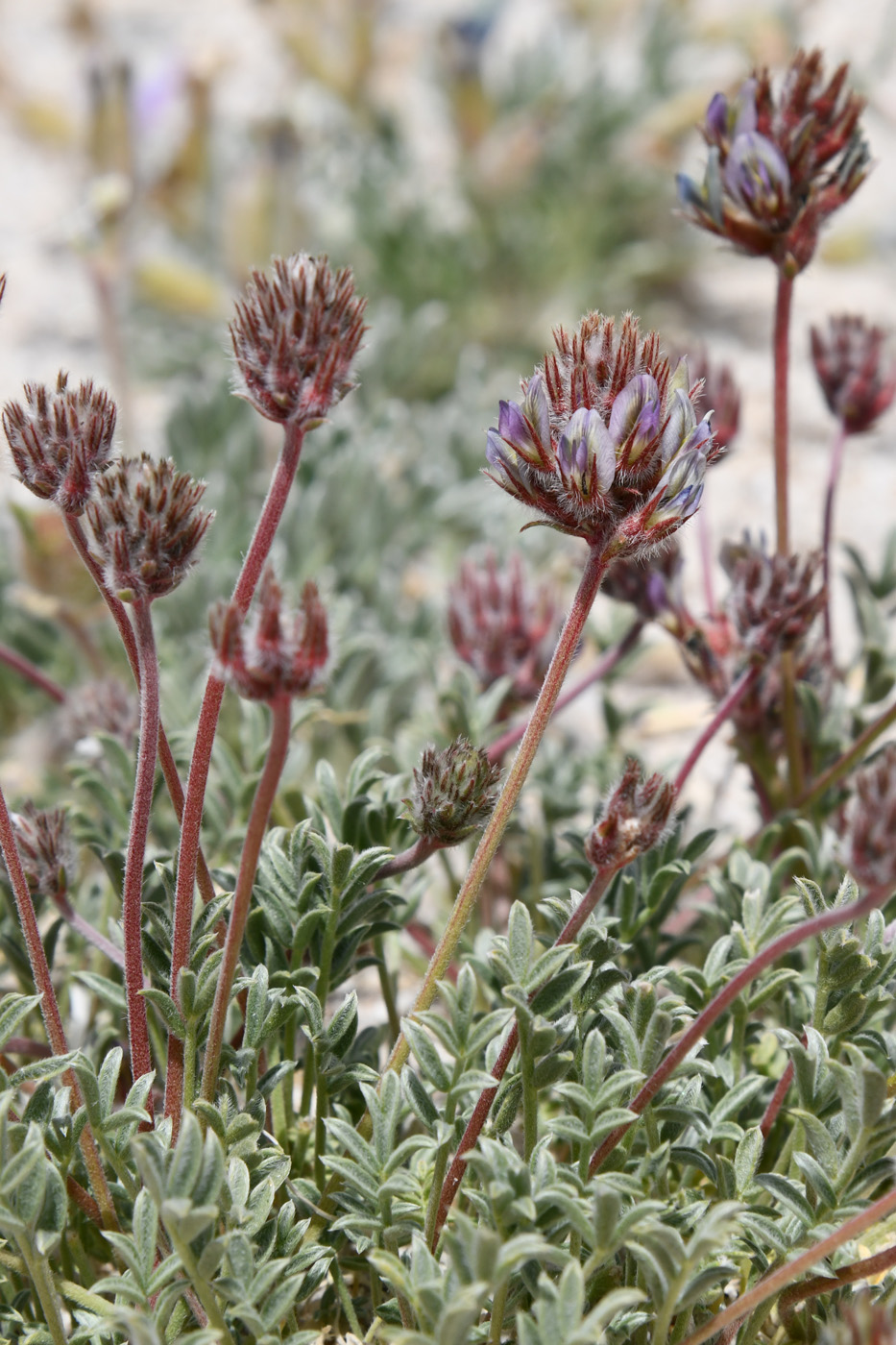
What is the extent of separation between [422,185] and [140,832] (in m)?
4.21

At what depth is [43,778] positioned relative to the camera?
2805mm

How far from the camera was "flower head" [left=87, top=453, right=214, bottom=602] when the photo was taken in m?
1.36

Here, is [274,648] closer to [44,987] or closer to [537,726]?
[537,726]

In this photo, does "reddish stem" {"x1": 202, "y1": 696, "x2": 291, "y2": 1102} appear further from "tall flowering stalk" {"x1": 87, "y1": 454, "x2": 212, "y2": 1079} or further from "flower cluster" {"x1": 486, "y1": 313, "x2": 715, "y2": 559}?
"flower cluster" {"x1": 486, "y1": 313, "x2": 715, "y2": 559}

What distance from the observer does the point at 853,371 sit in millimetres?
2322

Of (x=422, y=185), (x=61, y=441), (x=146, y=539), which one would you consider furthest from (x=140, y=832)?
(x=422, y=185)

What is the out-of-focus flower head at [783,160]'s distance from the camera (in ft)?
6.07

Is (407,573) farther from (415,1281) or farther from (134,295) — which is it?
(415,1281)

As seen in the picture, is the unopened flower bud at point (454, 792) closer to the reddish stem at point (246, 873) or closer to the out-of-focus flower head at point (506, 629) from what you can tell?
the reddish stem at point (246, 873)

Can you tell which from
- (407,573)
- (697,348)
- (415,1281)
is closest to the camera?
(415,1281)

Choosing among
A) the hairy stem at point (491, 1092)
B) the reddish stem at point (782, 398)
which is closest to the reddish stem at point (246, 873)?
the hairy stem at point (491, 1092)

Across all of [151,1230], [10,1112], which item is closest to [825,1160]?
[151,1230]

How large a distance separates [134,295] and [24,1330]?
3991mm

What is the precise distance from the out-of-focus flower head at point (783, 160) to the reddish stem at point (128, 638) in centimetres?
105
